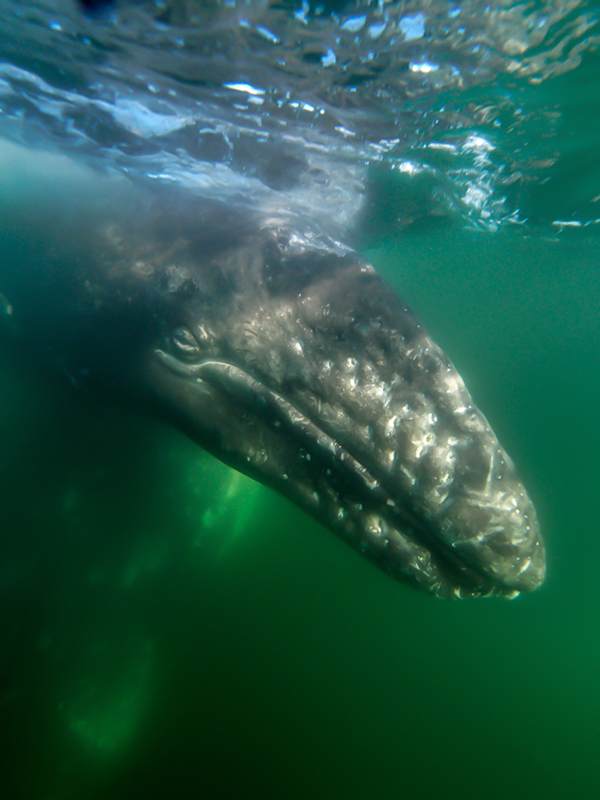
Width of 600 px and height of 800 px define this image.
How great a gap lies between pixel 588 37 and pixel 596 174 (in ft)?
30.6

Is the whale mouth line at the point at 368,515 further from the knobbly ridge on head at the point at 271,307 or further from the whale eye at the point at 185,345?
the whale eye at the point at 185,345

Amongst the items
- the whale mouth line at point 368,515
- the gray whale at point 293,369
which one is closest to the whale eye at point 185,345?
the gray whale at point 293,369

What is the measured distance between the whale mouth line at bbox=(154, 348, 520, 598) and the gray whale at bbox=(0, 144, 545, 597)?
15 mm

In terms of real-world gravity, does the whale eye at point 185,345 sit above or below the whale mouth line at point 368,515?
above

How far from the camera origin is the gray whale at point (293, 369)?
13.0 feet

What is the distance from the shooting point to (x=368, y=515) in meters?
4.17

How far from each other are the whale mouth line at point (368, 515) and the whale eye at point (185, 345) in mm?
800

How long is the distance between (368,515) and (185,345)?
2797 mm

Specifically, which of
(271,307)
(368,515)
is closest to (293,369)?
(271,307)

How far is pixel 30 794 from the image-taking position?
14.8 feet

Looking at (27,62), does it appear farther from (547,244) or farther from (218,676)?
(547,244)

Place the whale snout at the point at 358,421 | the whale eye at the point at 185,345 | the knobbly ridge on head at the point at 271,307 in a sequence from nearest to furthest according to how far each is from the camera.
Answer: the whale snout at the point at 358,421 < the knobbly ridge on head at the point at 271,307 < the whale eye at the point at 185,345

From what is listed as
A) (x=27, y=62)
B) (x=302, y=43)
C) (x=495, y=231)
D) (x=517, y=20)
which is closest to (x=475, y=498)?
(x=302, y=43)

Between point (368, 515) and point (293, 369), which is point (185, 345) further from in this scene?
point (368, 515)
